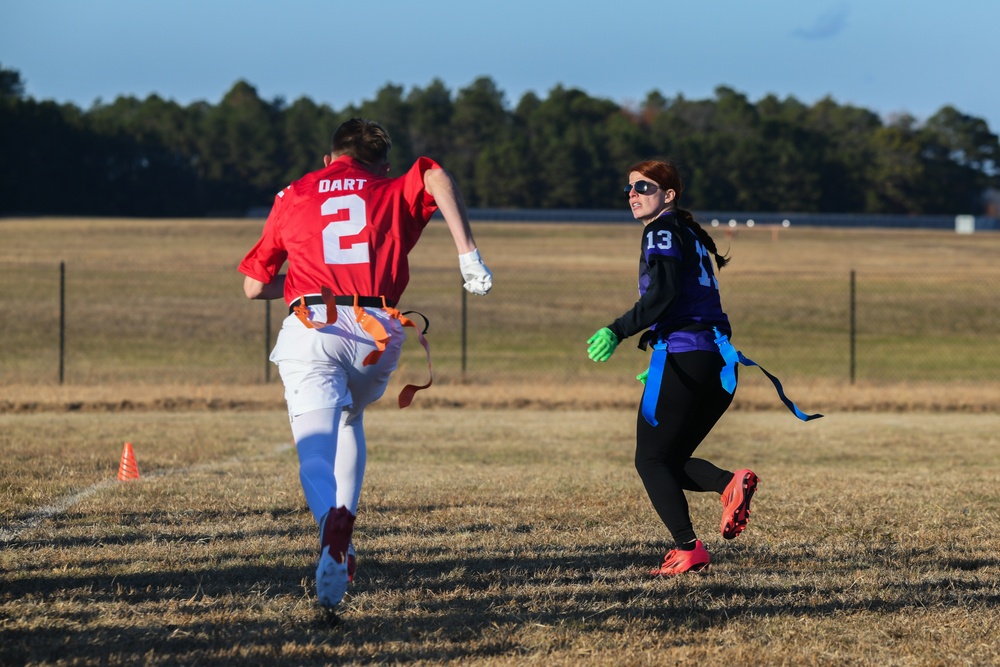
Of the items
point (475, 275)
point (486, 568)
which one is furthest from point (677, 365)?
point (475, 275)

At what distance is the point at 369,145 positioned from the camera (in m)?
5.27

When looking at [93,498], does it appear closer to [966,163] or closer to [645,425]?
[645,425]

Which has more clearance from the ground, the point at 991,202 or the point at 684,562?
the point at 991,202

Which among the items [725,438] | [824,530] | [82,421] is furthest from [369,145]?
[82,421]

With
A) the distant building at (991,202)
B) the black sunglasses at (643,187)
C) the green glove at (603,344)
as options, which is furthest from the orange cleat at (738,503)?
the distant building at (991,202)

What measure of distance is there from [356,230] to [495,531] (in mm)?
2556

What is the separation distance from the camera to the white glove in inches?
186

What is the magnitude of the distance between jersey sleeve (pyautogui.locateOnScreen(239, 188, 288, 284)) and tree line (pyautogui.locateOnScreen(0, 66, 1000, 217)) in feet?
291

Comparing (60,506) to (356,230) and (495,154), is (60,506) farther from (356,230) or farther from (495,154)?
(495,154)

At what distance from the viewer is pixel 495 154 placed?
336ft

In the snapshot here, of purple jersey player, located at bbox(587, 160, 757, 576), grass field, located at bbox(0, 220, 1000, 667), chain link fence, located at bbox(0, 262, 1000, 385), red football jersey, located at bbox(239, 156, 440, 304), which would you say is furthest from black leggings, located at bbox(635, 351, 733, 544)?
chain link fence, located at bbox(0, 262, 1000, 385)

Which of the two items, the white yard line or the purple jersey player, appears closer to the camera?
the purple jersey player

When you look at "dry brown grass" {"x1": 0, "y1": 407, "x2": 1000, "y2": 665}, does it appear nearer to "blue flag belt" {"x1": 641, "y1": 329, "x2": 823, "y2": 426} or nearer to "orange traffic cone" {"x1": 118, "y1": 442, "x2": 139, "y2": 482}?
"orange traffic cone" {"x1": 118, "y1": 442, "x2": 139, "y2": 482}

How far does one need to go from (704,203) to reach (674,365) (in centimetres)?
10054
